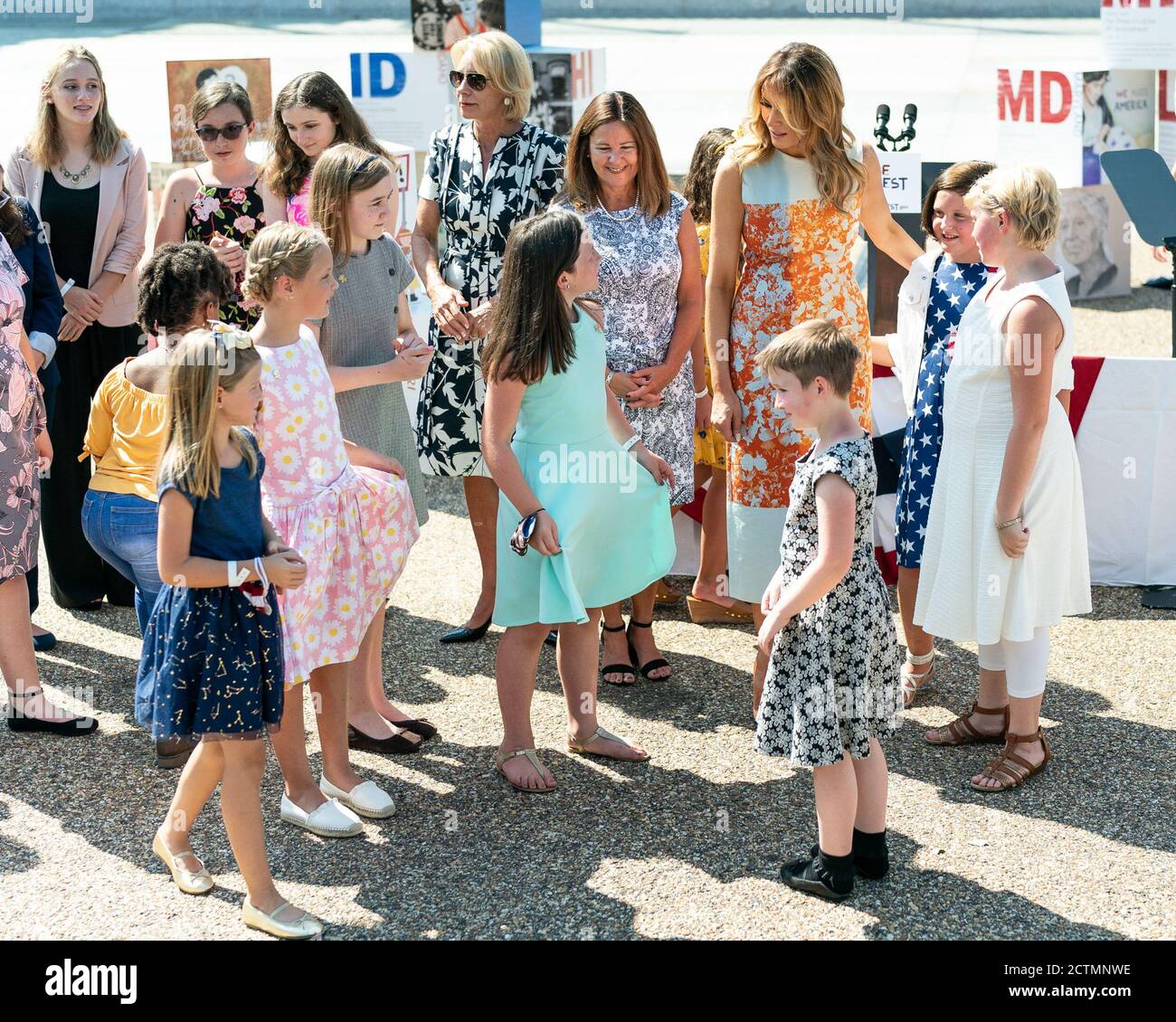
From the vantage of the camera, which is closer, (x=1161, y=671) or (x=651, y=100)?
(x=1161, y=671)

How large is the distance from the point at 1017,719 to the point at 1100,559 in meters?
1.73

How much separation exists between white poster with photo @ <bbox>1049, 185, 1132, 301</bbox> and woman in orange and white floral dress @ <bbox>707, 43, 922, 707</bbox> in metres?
6.17

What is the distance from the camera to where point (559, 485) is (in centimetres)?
401

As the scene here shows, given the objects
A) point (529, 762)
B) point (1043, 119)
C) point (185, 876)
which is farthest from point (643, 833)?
point (1043, 119)

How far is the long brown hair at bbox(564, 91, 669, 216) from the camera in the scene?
4496mm

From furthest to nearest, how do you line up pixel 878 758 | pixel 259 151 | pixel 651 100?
pixel 651 100 → pixel 259 151 → pixel 878 758

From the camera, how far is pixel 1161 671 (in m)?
4.82

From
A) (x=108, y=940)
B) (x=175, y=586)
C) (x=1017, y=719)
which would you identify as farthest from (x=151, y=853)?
(x=1017, y=719)

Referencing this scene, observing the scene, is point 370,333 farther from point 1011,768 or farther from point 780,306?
point 1011,768

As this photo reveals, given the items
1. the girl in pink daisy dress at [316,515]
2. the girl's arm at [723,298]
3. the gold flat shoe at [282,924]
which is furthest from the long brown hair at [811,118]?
the gold flat shoe at [282,924]

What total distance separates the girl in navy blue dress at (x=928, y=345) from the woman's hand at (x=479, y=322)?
53.2 inches

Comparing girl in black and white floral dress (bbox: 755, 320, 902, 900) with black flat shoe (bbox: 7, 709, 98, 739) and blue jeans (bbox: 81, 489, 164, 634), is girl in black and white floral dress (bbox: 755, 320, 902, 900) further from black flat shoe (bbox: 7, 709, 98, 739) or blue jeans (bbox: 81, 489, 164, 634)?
black flat shoe (bbox: 7, 709, 98, 739)

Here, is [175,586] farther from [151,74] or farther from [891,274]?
[151,74]

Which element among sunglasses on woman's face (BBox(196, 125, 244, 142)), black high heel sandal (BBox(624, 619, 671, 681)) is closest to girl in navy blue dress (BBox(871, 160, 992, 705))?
black high heel sandal (BBox(624, 619, 671, 681))
